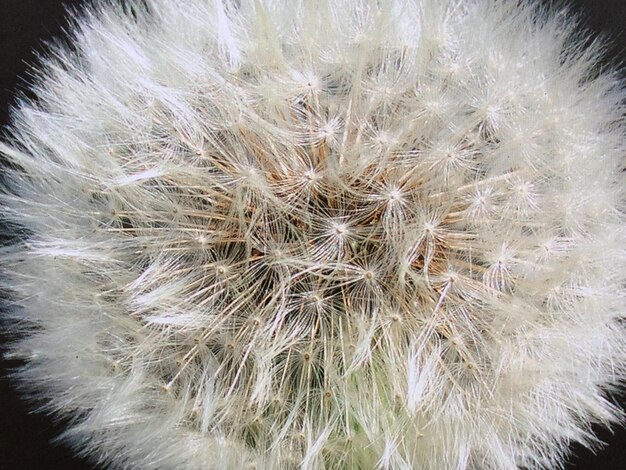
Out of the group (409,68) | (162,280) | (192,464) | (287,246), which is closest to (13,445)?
(192,464)

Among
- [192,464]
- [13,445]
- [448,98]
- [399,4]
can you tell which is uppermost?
[399,4]

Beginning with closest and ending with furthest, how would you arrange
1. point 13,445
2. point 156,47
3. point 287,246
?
1. point 287,246
2. point 156,47
3. point 13,445

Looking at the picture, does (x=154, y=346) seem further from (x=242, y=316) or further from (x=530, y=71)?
(x=530, y=71)

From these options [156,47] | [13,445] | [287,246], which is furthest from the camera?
[13,445]

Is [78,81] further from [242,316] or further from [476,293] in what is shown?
[476,293]

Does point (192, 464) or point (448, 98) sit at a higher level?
point (448, 98)

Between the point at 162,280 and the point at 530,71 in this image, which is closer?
the point at 162,280

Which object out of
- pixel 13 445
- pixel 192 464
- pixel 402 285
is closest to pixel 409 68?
pixel 402 285
